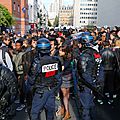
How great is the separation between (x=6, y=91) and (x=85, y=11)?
138 meters

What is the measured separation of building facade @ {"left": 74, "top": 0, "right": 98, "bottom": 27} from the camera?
137 m

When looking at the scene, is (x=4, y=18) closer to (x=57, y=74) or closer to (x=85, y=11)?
(x=57, y=74)

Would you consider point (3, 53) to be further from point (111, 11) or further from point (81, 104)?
point (111, 11)

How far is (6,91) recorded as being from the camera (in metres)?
4.19

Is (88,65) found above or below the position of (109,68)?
above

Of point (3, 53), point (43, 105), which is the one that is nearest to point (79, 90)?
point (43, 105)

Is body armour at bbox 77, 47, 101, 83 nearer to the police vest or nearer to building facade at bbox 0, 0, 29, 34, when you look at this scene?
the police vest

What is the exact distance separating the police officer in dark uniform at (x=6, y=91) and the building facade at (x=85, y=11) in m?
133

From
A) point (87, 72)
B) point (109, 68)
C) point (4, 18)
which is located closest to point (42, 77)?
point (87, 72)

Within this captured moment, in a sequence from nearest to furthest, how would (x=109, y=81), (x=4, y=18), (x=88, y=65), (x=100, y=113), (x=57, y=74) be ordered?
(x=57, y=74), (x=88, y=65), (x=100, y=113), (x=109, y=81), (x=4, y=18)

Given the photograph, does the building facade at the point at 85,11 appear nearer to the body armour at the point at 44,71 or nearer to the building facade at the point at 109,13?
the building facade at the point at 109,13

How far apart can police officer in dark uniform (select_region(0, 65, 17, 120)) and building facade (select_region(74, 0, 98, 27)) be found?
133261 mm

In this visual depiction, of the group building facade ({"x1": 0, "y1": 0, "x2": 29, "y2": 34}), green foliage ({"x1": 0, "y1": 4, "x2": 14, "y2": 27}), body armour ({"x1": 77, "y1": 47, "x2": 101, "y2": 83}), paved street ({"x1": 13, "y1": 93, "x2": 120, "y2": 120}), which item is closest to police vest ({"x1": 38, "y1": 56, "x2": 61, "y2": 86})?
body armour ({"x1": 77, "y1": 47, "x2": 101, "y2": 83})

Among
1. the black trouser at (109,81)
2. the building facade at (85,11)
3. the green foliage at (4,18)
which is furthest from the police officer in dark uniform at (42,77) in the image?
the building facade at (85,11)
